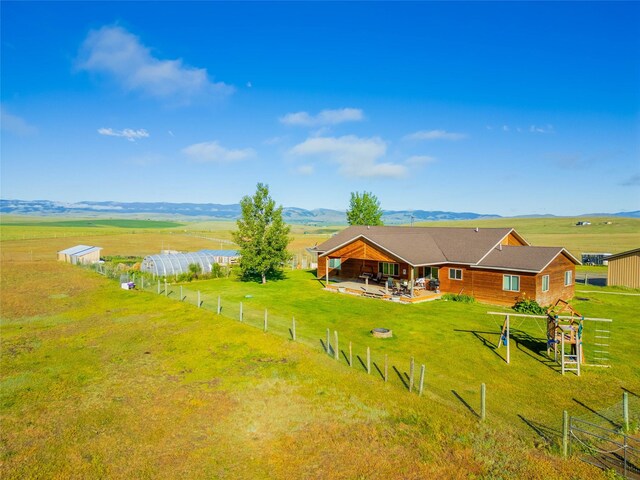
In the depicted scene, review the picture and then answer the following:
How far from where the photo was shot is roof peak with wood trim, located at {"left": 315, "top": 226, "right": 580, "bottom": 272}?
31.6m

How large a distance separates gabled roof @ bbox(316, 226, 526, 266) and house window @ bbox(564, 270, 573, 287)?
5.57 m

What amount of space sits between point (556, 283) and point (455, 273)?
809 centimetres

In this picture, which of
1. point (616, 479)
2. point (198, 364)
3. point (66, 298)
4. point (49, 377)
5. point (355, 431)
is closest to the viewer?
point (616, 479)

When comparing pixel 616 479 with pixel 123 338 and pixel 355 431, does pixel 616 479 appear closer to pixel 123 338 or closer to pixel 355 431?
pixel 355 431

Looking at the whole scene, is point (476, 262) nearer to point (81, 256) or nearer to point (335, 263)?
point (335, 263)

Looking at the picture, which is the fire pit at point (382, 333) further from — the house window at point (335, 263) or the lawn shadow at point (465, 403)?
the house window at point (335, 263)

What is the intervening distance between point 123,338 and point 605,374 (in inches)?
973

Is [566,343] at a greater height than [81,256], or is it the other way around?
[81,256]

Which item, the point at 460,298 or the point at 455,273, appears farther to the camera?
the point at 455,273

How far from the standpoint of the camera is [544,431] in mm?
12648

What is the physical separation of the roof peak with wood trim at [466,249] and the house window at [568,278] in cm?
120

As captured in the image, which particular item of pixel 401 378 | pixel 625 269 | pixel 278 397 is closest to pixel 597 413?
pixel 401 378

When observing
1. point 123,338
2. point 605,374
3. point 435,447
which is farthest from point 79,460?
point 605,374

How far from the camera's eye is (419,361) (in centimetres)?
1903
